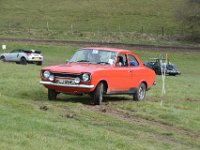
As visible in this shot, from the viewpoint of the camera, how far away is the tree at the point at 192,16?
6612 cm

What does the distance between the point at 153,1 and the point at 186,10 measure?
984 inches

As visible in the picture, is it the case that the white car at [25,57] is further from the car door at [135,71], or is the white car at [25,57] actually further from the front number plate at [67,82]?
the front number plate at [67,82]

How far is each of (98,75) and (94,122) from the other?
3059mm

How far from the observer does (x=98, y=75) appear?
604 inches

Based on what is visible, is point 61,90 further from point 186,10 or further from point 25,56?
point 186,10

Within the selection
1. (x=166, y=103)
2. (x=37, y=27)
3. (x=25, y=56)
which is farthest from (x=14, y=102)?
(x=37, y=27)

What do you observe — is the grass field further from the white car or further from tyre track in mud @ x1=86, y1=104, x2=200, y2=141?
the white car

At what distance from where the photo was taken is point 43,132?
393 inches

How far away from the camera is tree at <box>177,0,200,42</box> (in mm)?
66125

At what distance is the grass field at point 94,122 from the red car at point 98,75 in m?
0.43

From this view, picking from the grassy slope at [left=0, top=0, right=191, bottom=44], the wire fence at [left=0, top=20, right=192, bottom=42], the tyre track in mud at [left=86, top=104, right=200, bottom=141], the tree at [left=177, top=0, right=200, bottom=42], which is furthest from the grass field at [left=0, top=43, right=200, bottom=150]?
the tree at [left=177, top=0, right=200, bottom=42]

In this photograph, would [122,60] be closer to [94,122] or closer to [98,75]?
[98,75]

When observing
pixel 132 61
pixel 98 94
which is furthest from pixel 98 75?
pixel 132 61

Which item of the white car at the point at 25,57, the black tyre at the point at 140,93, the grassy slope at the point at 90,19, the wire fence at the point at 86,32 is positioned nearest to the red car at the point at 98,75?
the black tyre at the point at 140,93
